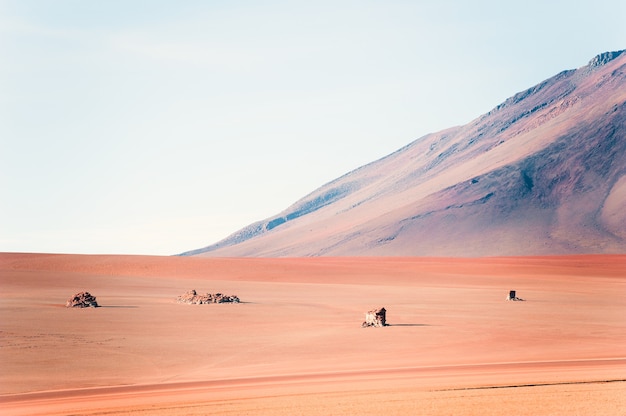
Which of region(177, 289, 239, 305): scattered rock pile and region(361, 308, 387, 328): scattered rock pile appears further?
region(177, 289, 239, 305): scattered rock pile

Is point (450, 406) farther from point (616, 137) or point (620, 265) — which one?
point (616, 137)

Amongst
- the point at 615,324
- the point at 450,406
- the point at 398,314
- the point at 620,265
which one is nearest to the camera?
the point at 450,406

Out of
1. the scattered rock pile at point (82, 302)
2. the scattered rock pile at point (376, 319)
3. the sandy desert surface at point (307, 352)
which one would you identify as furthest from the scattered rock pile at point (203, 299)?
the scattered rock pile at point (376, 319)

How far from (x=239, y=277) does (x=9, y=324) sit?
135 ft

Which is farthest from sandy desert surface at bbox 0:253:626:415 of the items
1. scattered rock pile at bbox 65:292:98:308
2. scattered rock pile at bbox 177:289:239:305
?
scattered rock pile at bbox 177:289:239:305

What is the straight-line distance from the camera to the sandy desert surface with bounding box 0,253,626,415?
20328 millimetres

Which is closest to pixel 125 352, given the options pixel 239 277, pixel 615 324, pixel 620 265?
pixel 615 324

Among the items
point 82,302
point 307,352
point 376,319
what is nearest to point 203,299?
point 82,302

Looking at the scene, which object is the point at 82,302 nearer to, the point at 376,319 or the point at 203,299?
the point at 203,299

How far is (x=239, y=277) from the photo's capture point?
73125mm

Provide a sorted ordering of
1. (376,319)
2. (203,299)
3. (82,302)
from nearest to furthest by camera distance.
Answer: (376,319)
(82,302)
(203,299)

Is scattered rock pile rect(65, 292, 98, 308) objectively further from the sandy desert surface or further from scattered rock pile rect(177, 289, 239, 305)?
scattered rock pile rect(177, 289, 239, 305)

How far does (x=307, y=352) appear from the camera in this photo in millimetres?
29562

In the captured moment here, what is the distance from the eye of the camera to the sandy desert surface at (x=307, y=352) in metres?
20.3
